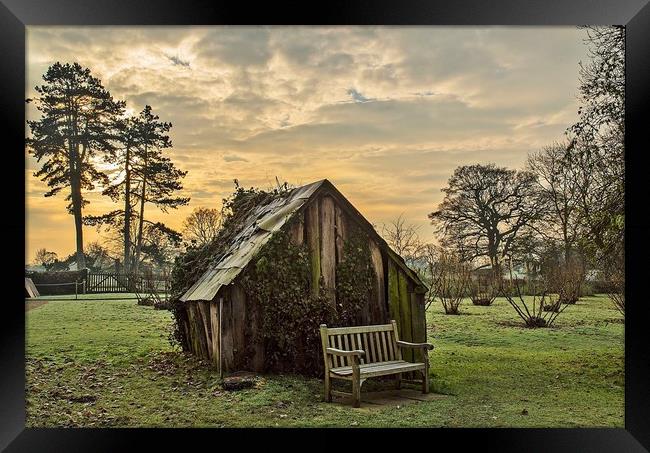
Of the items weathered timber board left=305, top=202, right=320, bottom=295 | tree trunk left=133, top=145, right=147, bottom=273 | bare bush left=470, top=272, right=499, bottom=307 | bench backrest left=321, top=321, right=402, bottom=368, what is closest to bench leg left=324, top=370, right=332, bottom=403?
bench backrest left=321, top=321, right=402, bottom=368

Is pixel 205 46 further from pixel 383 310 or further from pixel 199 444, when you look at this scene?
pixel 199 444

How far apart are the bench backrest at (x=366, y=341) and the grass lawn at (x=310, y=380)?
402 millimetres

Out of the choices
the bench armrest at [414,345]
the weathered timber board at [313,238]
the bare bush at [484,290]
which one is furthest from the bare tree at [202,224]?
the bare bush at [484,290]

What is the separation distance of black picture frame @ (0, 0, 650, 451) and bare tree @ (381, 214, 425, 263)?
15.6 feet

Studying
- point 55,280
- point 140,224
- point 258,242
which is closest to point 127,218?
point 140,224

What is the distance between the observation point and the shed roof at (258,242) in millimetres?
7449

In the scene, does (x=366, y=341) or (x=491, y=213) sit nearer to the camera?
(x=366, y=341)

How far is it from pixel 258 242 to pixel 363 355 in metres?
1.71

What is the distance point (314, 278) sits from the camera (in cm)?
762

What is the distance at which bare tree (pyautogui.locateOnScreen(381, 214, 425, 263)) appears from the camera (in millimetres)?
10477

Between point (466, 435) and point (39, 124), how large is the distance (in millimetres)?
7662

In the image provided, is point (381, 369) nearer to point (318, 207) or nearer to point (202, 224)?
point (318, 207)

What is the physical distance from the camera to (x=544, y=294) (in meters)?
Result: 11.1

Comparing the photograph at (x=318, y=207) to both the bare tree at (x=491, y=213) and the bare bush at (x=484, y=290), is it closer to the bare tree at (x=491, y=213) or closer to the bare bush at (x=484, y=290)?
the bare tree at (x=491, y=213)
